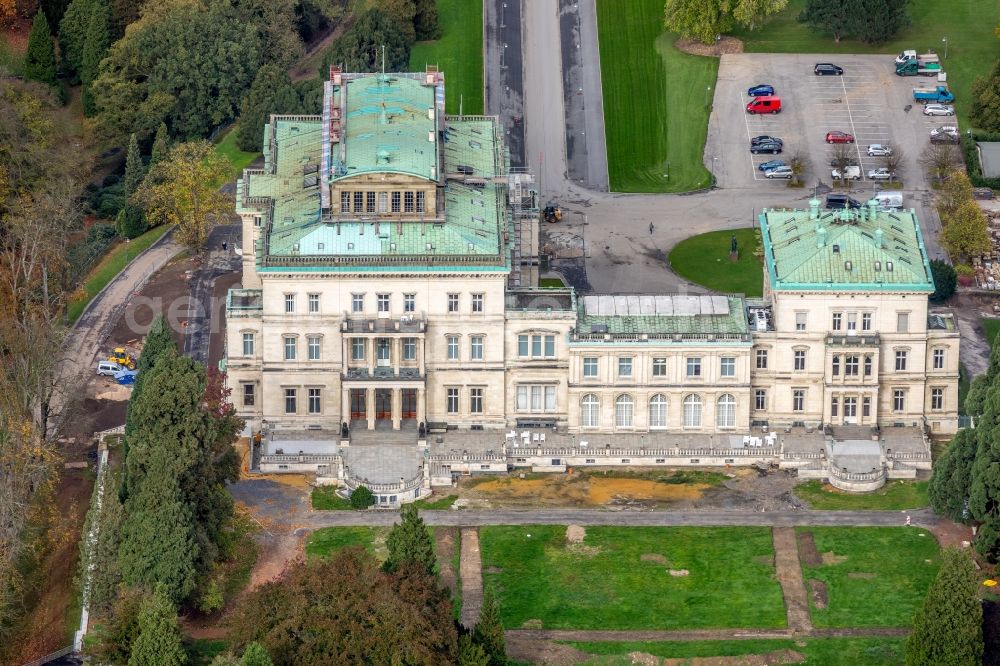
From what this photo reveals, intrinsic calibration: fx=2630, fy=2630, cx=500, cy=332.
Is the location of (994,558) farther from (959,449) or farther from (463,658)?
(463,658)

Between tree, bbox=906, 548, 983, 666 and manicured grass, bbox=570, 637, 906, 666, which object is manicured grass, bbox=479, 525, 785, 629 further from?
tree, bbox=906, 548, 983, 666

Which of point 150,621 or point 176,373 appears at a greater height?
point 176,373

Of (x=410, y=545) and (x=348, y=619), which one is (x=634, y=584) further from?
(x=348, y=619)

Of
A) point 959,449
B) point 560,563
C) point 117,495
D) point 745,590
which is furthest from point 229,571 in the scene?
point 959,449

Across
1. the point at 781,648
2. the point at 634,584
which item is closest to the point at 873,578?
the point at 781,648

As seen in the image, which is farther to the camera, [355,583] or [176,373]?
[176,373]

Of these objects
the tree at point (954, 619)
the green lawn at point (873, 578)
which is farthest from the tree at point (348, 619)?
the tree at point (954, 619)
